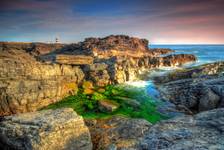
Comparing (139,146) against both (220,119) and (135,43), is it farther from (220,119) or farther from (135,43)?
(135,43)

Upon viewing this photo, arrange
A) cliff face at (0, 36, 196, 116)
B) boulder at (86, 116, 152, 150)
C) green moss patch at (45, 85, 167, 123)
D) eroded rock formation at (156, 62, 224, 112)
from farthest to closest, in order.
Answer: eroded rock formation at (156, 62, 224, 112) < cliff face at (0, 36, 196, 116) < green moss patch at (45, 85, 167, 123) < boulder at (86, 116, 152, 150)

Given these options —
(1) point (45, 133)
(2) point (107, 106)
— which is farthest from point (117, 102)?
(1) point (45, 133)

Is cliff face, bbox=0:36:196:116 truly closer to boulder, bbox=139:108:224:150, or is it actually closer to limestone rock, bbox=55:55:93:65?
limestone rock, bbox=55:55:93:65

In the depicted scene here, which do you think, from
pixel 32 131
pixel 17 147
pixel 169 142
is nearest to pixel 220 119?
pixel 169 142

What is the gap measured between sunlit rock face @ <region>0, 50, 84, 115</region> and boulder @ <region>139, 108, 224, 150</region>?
64.9 feet

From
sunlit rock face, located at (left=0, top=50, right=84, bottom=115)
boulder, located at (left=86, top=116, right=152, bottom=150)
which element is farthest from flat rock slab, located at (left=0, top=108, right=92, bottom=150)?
sunlit rock face, located at (left=0, top=50, right=84, bottom=115)

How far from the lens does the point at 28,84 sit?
2409 cm

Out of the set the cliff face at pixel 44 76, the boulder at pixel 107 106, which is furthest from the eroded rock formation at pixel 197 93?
the cliff face at pixel 44 76

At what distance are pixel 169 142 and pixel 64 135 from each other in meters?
6.11

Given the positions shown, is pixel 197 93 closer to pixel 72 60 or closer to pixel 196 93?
pixel 196 93

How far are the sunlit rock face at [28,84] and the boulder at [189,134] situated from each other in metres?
19.8

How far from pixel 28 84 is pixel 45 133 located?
15.7 m

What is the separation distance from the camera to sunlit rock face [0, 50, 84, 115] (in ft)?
73.5

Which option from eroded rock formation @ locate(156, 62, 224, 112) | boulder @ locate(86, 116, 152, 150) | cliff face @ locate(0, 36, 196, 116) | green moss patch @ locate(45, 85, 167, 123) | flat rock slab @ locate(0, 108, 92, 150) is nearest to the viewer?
flat rock slab @ locate(0, 108, 92, 150)
